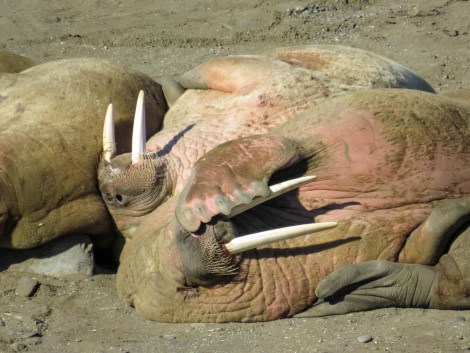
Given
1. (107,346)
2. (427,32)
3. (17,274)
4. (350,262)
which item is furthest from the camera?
(427,32)

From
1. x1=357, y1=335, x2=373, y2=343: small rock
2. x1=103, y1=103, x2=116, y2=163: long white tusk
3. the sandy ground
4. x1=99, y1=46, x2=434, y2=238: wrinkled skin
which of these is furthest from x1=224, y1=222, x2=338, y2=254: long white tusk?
x1=103, y1=103, x2=116, y2=163: long white tusk

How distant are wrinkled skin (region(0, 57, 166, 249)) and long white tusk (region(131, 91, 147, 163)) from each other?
0.19 meters

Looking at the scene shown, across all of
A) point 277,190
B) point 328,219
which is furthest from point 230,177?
point 328,219

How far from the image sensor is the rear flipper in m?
4.53

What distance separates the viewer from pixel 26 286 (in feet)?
16.6

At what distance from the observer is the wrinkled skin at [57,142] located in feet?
17.2

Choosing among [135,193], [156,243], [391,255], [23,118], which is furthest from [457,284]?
[23,118]

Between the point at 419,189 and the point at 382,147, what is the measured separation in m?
0.26

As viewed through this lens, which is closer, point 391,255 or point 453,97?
point 391,255

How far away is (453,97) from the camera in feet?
18.8

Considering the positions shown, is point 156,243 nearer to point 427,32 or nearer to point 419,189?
point 419,189

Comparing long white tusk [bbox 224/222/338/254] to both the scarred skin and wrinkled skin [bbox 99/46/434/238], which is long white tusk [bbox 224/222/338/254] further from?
wrinkled skin [bbox 99/46/434/238]

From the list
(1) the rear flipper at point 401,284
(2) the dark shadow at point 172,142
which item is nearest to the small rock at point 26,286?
(2) the dark shadow at point 172,142

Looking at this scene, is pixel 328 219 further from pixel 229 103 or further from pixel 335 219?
pixel 229 103
